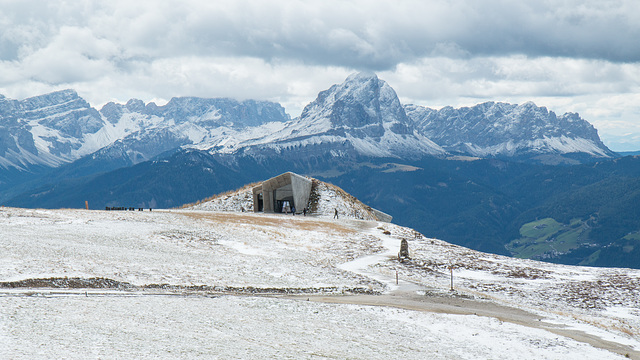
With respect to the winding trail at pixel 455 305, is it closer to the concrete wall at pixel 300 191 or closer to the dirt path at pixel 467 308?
the dirt path at pixel 467 308

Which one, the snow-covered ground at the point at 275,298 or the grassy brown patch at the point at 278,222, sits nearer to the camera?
the snow-covered ground at the point at 275,298

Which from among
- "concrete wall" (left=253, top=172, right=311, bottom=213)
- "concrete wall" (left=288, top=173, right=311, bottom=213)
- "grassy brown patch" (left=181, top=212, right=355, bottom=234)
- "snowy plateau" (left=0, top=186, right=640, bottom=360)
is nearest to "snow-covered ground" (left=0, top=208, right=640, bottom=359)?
"snowy plateau" (left=0, top=186, right=640, bottom=360)

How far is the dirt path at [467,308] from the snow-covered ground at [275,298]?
0.15m

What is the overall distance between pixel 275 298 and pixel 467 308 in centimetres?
1060

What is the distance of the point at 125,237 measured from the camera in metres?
43.7

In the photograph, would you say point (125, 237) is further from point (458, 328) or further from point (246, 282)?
point (458, 328)

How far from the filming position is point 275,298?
27.9 meters

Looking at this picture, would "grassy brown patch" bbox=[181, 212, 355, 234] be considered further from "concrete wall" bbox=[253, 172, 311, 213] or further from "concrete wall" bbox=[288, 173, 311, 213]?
"concrete wall" bbox=[253, 172, 311, 213]

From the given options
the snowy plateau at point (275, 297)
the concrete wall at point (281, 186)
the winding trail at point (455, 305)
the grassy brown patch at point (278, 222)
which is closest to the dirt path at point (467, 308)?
the winding trail at point (455, 305)

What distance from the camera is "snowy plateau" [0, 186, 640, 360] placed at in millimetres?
19109

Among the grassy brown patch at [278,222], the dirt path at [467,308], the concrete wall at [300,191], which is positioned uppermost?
the concrete wall at [300,191]

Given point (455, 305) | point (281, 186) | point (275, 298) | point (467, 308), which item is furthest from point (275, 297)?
point (281, 186)

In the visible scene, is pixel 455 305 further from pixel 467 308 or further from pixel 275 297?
pixel 275 297

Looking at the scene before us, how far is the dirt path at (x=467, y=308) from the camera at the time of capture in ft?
79.1
